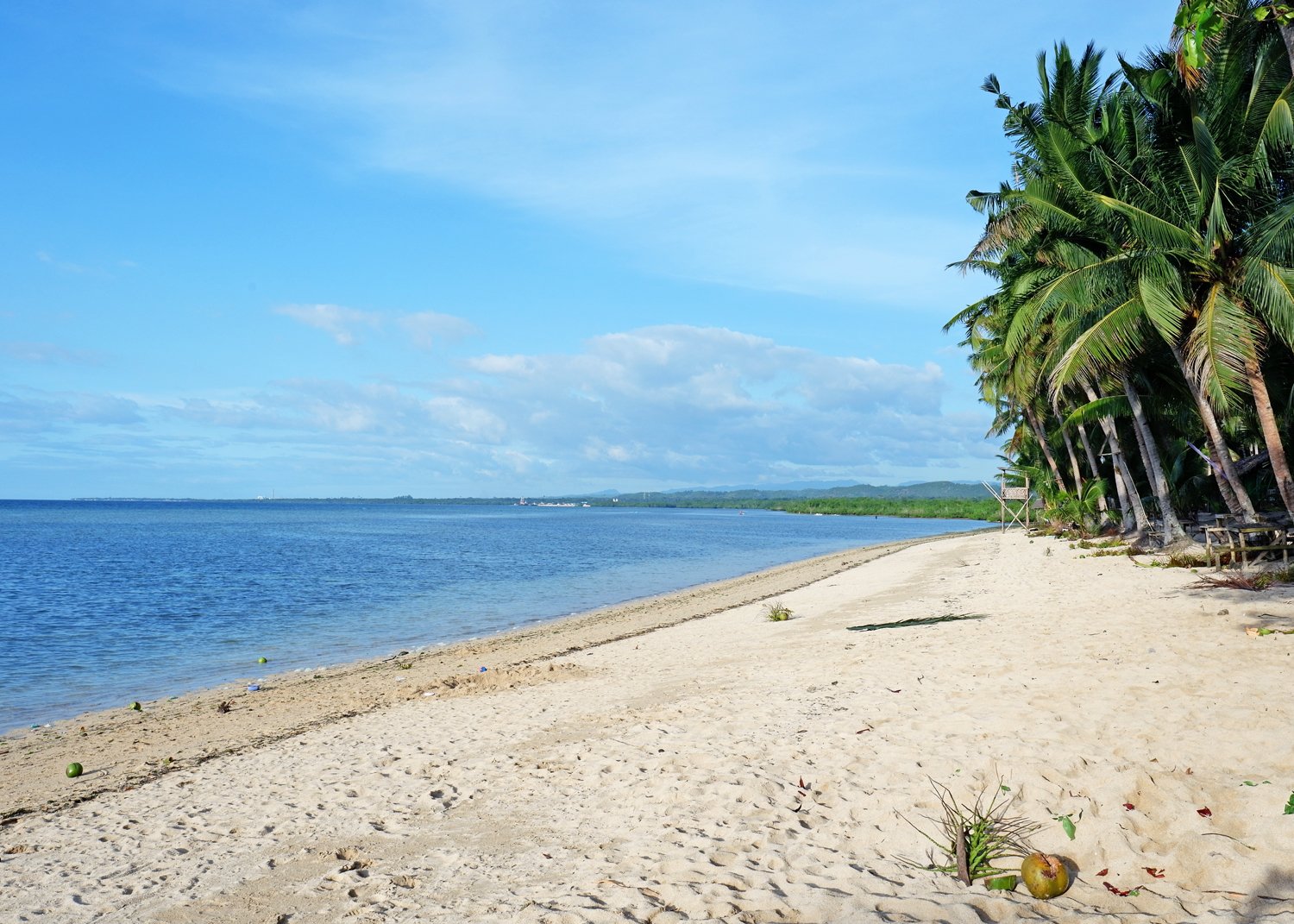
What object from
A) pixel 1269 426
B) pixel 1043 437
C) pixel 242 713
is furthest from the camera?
pixel 1043 437

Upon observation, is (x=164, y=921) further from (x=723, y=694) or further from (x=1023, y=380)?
(x=1023, y=380)

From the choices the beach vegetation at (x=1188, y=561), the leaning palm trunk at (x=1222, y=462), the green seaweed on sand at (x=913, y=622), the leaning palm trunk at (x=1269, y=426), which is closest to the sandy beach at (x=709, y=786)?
the green seaweed on sand at (x=913, y=622)

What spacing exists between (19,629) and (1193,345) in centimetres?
2535

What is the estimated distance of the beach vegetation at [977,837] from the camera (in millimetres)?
4332

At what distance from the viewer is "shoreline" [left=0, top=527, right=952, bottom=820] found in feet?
26.1

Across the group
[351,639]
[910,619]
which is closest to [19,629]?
[351,639]

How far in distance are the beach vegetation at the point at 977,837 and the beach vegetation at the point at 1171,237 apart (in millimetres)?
9732

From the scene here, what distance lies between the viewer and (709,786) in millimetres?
5785

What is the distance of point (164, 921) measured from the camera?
4.35 metres

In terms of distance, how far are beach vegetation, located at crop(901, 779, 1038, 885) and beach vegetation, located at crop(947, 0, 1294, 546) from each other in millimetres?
9732

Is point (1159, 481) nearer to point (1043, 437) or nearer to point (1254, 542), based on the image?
point (1254, 542)

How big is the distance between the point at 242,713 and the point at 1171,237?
16.2 metres

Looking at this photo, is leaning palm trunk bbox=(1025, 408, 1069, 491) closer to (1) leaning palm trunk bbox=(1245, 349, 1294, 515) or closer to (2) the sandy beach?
(1) leaning palm trunk bbox=(1245, 349, 1294, 515)

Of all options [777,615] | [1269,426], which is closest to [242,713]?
[777,615]
